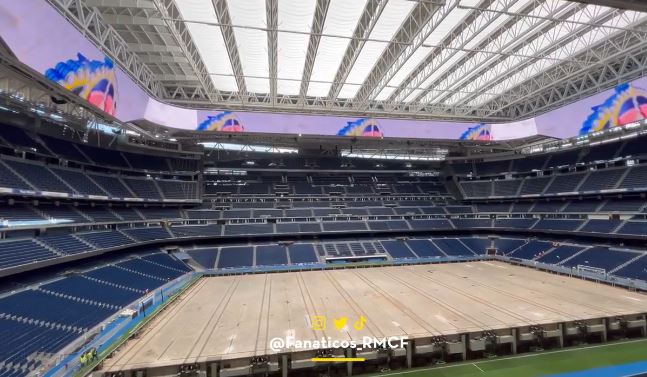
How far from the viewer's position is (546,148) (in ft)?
141

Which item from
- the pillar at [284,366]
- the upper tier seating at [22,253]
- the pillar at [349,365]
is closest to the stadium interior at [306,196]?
the pillar at [349,365]

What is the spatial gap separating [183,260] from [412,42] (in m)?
30.9

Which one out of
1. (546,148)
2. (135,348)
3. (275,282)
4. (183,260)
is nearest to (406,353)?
(135,348)

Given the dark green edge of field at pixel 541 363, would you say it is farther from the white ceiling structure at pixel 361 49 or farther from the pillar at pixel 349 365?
the white ceiling structure at pixel 361 49

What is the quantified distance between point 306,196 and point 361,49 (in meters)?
26.7

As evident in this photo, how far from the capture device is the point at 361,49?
80.9 feet

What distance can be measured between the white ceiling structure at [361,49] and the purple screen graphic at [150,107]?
2.00 metres

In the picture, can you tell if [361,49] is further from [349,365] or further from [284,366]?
[284,366]

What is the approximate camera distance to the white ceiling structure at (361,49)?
787 inches

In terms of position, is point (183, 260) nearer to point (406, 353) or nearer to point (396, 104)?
point (406, 353)

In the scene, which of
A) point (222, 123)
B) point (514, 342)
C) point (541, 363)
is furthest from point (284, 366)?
point (222, 123)

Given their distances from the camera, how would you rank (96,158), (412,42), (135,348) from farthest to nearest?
(96,158), (412,42), (135,348)

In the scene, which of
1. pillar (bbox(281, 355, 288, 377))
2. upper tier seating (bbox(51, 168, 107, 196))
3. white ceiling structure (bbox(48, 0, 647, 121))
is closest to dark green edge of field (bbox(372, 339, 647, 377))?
pillar (bbox(281, 355, 288, 377))

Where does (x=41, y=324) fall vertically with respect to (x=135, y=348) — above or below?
above
